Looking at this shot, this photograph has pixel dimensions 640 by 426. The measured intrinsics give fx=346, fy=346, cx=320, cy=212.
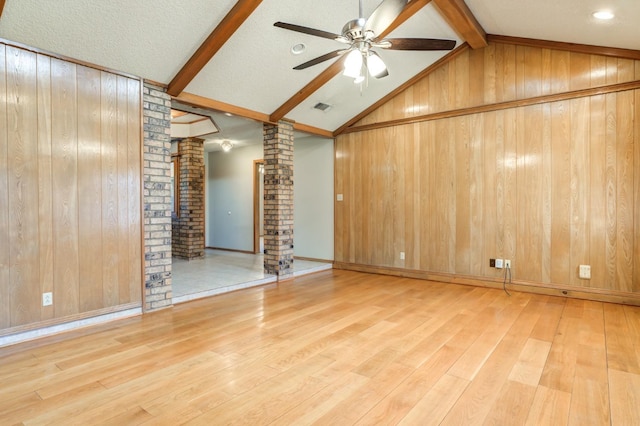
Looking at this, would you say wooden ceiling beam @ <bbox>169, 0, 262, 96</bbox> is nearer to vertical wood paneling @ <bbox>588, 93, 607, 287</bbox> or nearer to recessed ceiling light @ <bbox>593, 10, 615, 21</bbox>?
recessed ceiling light @ <bbox>593, 10, 615, 21</bbox>

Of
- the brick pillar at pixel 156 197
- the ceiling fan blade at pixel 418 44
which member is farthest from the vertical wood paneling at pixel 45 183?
the ceiling fan blade at pixel 418 44

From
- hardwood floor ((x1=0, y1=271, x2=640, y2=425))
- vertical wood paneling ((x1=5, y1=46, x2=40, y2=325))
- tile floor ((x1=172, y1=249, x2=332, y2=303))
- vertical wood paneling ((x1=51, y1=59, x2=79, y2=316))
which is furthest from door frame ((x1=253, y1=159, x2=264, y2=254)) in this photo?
vertical wood paneling ((x1=5, y1=46, x2=40, y2=325))

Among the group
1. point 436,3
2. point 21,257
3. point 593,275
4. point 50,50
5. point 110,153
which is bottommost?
point 593,275

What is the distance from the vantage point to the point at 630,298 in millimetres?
3885

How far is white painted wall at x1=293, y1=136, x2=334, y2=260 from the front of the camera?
6562mm

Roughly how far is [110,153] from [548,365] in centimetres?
417

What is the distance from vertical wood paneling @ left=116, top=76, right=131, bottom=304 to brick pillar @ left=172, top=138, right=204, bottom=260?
3.56 metres

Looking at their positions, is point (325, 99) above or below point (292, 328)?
above

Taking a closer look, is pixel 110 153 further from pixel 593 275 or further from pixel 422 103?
pixel 593 275

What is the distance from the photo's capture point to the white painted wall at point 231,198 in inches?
320

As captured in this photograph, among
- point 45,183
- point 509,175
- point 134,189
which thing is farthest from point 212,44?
point 509,175

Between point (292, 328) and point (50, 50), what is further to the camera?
point (292, 328)

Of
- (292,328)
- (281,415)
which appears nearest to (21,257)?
(292,328)

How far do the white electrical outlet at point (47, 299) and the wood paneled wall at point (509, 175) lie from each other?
4316 mm
